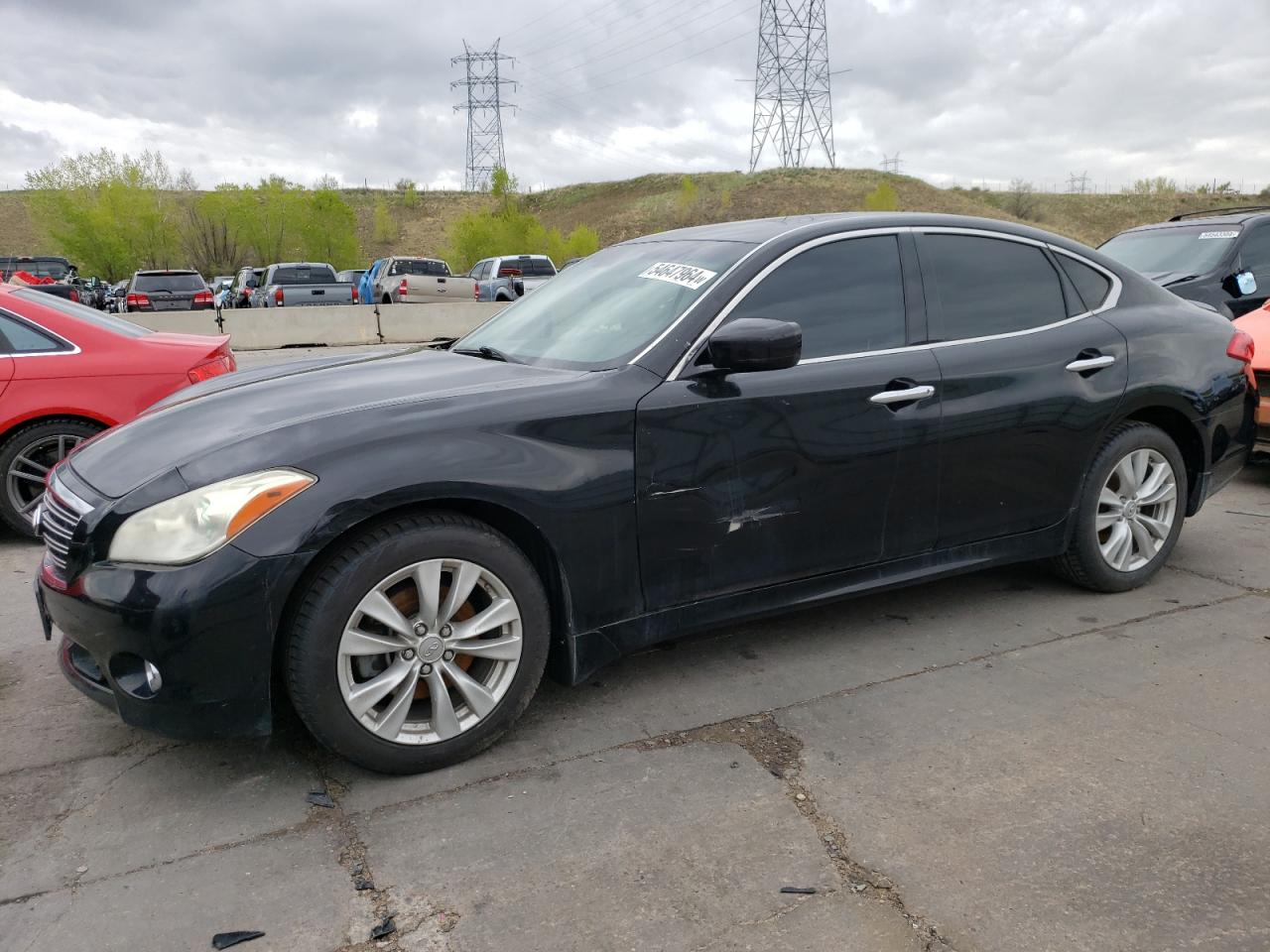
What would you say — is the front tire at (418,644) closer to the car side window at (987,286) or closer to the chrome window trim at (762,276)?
the chrome window trim at (762,276)

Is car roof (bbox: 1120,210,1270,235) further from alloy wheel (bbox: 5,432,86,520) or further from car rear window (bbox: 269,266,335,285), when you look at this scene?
car rear window (bbox: 269,266,335,285)

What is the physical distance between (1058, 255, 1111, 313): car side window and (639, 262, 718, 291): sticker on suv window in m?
1.73

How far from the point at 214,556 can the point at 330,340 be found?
18.5 m

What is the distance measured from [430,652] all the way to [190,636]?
25.5 inches

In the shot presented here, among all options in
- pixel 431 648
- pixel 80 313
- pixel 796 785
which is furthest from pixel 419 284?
pixel 796 785

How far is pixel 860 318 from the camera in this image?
3.77 meters

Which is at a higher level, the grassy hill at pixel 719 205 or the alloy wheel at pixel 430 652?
the grassy hill at pixel 719 205

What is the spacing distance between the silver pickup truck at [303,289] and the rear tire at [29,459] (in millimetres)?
16435

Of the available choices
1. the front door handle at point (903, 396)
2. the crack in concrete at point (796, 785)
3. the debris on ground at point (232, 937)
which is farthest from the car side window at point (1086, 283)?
the debris on ground at point (232, 937)

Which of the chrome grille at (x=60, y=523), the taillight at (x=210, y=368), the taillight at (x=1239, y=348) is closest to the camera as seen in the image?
the chrome grille at (x=60, y=523)

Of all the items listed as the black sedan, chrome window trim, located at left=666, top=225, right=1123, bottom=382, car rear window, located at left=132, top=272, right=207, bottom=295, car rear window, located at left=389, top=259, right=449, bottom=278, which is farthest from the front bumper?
car rear window, located at left=389, top=259, right=449, bottom=278

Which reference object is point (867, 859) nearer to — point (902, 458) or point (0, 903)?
point (902, 458)

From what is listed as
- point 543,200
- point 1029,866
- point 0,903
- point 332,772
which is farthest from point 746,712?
point 543,200

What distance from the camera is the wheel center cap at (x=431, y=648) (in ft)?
9.62
